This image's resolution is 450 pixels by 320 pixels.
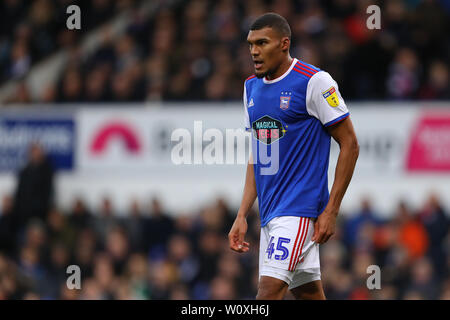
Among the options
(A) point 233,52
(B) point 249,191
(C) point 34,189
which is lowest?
(B) point 249,191

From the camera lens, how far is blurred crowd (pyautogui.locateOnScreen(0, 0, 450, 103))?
43.0 ft

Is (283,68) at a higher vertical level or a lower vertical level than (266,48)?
lower

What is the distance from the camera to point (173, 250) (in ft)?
40.5

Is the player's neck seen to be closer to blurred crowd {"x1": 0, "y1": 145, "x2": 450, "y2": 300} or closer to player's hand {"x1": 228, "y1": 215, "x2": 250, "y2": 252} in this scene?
player's hand {"x1": 228, "y1": 215, "x2": 250, "y2": 252}

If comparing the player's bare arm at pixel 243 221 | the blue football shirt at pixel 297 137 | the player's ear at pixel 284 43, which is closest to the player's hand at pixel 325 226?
the blue football shirt at pixel 297 137

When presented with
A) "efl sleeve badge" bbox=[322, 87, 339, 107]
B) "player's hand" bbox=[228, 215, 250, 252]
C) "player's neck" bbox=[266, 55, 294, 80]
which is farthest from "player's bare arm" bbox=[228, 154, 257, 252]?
"efl sleeve badge" bbox=[322, 87, 339, 107]

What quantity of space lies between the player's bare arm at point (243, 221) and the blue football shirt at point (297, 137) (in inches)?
6.8

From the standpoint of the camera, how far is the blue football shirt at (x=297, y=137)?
5.47m

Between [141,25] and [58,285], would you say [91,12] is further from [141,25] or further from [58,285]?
[58,285]

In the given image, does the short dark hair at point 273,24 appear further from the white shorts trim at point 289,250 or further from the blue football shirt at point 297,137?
the white shorts trim at point 289,250

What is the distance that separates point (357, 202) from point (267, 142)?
7.31m

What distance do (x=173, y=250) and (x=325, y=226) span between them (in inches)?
282

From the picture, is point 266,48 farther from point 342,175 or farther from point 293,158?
point 342,175

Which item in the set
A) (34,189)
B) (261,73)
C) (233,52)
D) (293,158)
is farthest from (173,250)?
(261,73)
